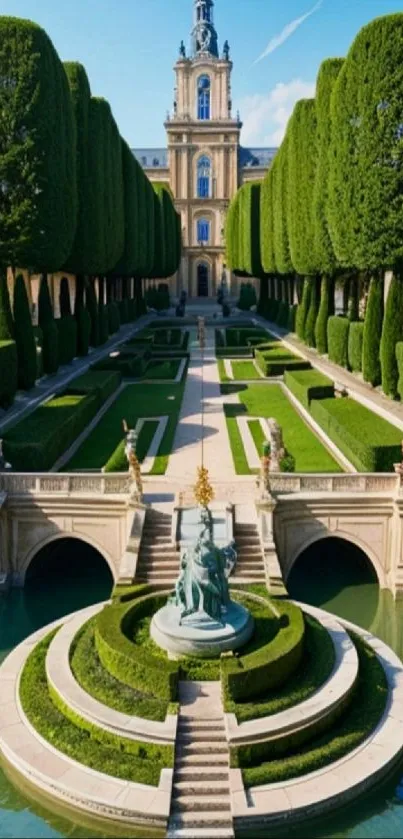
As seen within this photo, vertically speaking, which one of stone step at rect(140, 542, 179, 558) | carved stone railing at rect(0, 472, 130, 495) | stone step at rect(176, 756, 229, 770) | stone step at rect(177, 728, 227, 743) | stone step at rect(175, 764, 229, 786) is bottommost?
stone step at rect(175, 764, 229, 786)

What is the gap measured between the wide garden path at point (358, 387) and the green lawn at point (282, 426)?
2.71m

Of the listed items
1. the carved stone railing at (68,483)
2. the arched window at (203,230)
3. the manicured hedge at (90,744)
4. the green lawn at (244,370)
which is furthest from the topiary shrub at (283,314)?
the manicured hedge at (90,744)

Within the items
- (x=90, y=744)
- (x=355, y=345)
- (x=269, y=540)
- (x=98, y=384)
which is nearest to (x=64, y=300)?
(x=98, y=384)

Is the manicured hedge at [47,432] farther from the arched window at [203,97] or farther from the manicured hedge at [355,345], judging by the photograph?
the arched window at [203,97]

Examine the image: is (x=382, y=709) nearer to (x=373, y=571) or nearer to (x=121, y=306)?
(x=373, y=571)

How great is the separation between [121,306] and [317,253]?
1177 inches

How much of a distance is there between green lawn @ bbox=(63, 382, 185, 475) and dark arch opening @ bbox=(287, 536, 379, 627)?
5.85 metres

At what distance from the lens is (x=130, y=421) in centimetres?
3488

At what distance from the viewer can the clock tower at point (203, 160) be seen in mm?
119750

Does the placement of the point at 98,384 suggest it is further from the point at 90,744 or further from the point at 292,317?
the point at 292,317

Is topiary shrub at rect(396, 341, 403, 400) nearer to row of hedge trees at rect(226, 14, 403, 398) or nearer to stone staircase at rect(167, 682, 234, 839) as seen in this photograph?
row of hedge trees at rect(226, 14, 403, 398)

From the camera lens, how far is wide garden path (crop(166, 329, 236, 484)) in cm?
2684

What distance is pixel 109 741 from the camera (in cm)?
1473

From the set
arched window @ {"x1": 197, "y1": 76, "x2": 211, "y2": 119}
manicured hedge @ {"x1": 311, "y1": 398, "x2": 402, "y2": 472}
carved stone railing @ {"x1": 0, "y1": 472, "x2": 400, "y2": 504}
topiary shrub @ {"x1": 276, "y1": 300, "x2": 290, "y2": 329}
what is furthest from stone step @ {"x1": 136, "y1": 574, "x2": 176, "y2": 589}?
arched window @ {"x1": 197, "y1": 76, "x2": 211, "y2": 119}
